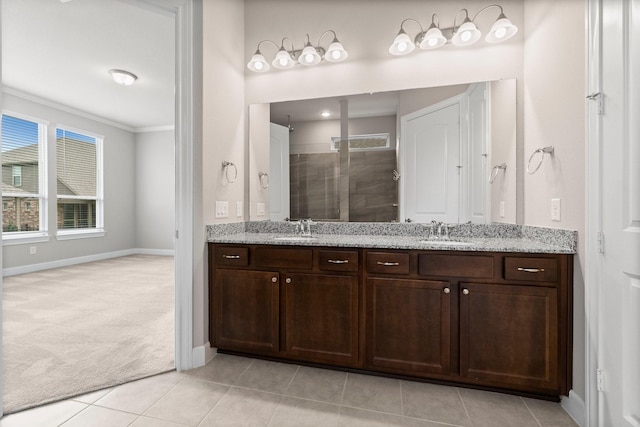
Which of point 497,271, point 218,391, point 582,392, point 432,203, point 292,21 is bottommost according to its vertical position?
point 218,391

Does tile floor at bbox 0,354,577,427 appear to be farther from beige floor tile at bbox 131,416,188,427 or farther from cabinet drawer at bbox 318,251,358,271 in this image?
cabinet drawer at bbox 318,251,358,271

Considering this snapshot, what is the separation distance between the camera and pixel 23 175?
183 inches

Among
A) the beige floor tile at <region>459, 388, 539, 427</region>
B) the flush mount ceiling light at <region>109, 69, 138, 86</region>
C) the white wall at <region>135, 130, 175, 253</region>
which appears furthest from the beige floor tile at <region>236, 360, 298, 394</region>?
the white wall at <region>135, 130, 175, 253</region>

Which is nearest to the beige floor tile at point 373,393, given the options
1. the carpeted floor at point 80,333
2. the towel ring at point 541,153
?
the carpeted floor at point 80,333

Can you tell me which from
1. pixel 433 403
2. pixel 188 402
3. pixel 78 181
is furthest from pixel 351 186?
pixel 78 181

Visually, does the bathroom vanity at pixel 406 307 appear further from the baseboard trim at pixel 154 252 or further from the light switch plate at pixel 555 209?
the baseboard trim at pixel 154 252

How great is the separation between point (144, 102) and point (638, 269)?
20.0 ft

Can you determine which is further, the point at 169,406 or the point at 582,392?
the point at 169,406

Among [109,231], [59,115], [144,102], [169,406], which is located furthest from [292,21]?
[109,231]

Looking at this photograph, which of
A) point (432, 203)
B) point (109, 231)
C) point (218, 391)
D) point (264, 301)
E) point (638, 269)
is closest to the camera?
point (638, 269)

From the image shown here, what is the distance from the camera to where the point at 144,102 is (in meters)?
4.98

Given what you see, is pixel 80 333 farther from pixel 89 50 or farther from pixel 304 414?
pixel 89 50

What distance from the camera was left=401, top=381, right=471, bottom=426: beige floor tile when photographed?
1.52 meters

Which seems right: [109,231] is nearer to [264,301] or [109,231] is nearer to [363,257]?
[264,301]
